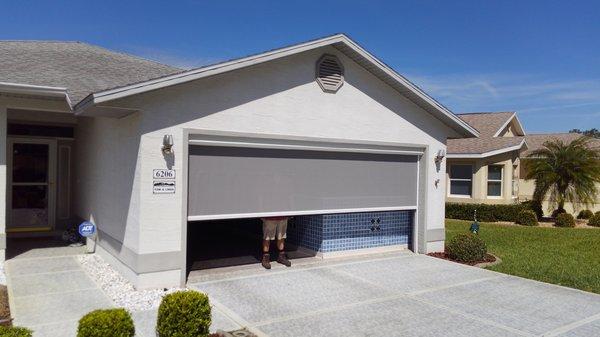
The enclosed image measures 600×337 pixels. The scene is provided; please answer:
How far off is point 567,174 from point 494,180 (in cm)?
351

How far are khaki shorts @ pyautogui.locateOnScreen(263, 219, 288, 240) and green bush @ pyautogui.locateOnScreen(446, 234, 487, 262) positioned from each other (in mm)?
4914

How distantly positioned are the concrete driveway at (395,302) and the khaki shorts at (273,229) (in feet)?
2.53

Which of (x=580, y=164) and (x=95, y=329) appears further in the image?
(x=580, y=164)

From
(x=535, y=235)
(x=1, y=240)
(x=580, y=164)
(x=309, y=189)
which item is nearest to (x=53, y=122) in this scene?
(x=1, y=240)

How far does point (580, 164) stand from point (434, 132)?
47.5 feet

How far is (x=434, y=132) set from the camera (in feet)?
43.6

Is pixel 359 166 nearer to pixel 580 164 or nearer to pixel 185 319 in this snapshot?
pixel 185 319

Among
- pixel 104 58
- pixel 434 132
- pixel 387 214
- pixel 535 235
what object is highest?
pixel 104 58

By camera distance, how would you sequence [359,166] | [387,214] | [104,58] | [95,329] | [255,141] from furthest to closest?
[104,58]
[387,214]
[359,166]
[255,141]
[95,329]

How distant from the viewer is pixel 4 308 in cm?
751

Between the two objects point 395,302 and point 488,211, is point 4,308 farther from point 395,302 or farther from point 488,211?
point 488,211

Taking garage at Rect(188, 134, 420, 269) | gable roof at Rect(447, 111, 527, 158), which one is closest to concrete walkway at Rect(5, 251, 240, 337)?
garage at Rect(188, 134, 420, 269)

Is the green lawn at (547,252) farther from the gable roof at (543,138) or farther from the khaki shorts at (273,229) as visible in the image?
the gable roof at (543,138)

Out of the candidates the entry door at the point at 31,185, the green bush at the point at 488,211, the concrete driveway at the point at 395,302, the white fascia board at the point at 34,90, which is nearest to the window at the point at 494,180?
the green bush at the point at 488,211
